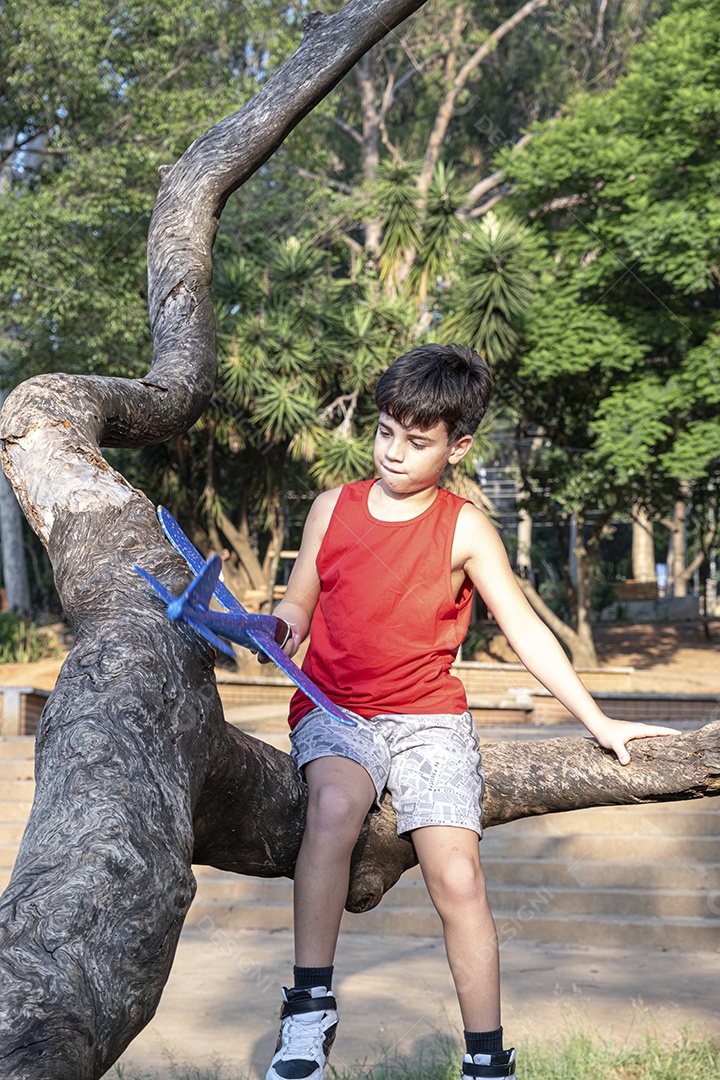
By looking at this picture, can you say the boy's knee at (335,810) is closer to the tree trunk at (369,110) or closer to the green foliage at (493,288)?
the green foliage at (493,288)

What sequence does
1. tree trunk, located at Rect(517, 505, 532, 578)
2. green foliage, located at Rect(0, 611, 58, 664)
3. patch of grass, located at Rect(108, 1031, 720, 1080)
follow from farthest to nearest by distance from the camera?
tree trunk, located at Rect(517, 505, 532, 578)
green foliage, located at Rect(0, 611, 58, 664)
patch of grass, located at Rect(108, 1031, 720, 1080)

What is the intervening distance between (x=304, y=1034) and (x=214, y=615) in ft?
2.53

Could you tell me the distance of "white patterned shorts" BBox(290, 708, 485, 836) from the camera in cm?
188

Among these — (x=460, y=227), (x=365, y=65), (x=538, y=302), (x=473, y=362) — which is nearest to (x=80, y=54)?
(x=460, y=227)

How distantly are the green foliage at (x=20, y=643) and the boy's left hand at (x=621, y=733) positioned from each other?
637 inches

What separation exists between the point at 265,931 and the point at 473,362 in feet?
15.9

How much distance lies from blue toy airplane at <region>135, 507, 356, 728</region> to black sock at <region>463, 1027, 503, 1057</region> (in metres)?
0.61

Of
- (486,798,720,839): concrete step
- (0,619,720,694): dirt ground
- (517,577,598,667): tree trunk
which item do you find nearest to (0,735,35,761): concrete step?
(486,798,720,839): concrete step

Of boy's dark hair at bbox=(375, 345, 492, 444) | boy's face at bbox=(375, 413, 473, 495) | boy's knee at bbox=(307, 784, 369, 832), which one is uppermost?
boy's dark hair at bbox=(375, 345, 492, 444)

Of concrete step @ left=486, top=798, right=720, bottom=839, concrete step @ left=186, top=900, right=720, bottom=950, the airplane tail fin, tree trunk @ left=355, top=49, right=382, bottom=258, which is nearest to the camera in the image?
the airplane tail fin

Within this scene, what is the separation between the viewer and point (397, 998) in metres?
4.80

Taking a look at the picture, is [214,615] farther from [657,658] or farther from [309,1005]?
[657,658]

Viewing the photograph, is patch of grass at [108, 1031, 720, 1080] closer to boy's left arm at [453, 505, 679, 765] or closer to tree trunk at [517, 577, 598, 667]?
boy's left arm at [453, 505, 679, 765]

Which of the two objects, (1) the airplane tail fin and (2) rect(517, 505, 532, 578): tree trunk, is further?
(2) rect(517, 505, 532, 578): tree trunk
